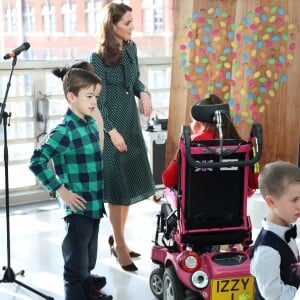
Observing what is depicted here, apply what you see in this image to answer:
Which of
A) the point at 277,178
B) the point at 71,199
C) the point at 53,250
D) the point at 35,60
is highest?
the point at 35,60

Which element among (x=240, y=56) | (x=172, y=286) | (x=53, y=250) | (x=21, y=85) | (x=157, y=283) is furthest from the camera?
(x=21, y=85)

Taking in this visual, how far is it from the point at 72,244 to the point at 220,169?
2.43 ft

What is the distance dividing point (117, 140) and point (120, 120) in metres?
0.25

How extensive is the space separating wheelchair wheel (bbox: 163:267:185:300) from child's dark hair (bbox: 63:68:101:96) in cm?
91

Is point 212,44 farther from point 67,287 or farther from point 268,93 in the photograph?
point 67,287

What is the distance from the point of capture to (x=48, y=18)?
4.68 meters

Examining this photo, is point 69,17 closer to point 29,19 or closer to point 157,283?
point 29,19

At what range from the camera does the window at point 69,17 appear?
187 inches

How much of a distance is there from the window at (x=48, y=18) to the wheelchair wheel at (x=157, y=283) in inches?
100

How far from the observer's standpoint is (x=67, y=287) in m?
2.64

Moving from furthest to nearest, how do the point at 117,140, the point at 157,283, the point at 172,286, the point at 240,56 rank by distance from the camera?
1. the point at 240,56
2. the point at 117,140
3. the point at 157,283
4. the point at 172,286

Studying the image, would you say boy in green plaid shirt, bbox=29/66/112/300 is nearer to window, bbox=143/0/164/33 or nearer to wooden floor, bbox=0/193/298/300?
wooden floor, bbox=0/193/298/300

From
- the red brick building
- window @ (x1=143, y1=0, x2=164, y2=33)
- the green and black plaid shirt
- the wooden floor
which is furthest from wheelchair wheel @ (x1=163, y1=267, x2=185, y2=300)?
window @ (x1=143, y1=0, x2=164, y2=33)

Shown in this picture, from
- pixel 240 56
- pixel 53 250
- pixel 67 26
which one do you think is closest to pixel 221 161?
pixel 53 250
